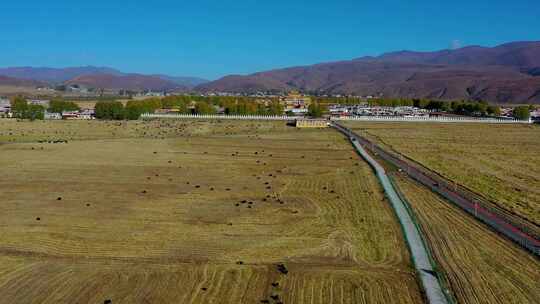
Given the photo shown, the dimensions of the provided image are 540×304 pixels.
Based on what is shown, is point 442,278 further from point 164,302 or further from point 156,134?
point 156,134

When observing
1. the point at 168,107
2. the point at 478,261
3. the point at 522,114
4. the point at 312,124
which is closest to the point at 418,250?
the point at 478,261

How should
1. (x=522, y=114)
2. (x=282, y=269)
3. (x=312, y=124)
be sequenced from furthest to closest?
(x=522, y=114)
(x=312, y=124)
(x=282, y=269)

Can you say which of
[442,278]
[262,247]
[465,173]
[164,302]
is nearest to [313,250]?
[262,247]

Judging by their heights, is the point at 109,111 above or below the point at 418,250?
above

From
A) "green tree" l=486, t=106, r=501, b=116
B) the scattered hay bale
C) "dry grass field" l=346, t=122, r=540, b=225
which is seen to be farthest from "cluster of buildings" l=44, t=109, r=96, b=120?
the scattered hay bale

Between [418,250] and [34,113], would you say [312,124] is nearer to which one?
[34,113]

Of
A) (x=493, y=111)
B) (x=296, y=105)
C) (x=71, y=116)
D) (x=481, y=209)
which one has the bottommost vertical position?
(x=481, y=209)

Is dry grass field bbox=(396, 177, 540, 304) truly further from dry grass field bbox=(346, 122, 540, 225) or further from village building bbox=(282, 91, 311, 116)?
village building bbox=(282, 91, 311, 116)

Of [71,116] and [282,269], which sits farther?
[71,116]

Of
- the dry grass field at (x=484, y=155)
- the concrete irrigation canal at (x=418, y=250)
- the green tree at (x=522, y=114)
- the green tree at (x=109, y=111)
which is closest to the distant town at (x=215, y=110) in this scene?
the green tree at (x=522, y=114)
